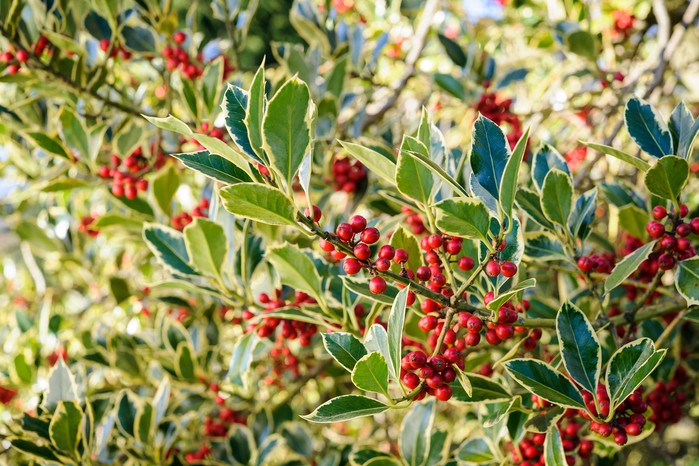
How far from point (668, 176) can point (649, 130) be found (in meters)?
0.11

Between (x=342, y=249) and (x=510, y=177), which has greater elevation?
(x=510, y=177)

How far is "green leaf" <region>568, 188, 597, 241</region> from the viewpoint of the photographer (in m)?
0.92

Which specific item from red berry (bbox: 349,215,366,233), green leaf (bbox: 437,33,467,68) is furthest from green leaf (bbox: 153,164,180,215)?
green leaf (bbox: 437,33,467,68)

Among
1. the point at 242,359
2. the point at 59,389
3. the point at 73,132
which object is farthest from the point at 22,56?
the point at 242,359

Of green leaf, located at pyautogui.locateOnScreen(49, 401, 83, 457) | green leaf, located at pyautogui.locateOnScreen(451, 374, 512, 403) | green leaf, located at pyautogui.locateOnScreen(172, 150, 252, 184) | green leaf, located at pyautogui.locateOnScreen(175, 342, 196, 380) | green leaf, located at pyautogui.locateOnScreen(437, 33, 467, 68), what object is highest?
green leaf, located at pyautogui.locateOnScreen(172, 150, 252, 184)

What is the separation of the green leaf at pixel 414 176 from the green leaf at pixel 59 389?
29.7 inches

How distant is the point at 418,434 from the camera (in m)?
1.00

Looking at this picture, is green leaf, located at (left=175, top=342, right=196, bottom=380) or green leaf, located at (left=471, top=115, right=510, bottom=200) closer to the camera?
green leaf, located at (left=471, top=115, right=510, bottom=200)

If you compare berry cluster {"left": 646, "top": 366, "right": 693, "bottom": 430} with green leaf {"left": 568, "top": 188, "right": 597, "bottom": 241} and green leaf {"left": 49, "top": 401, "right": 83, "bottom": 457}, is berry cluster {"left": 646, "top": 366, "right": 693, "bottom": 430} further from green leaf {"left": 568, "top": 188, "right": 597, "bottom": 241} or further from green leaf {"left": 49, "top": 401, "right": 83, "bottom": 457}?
green leaf {"left": 49, "top": 401, "right": 83, "bottom": 457}

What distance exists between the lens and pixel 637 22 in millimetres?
2102

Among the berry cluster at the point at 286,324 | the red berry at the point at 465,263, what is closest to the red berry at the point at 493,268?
the red berry at the point at 465,263

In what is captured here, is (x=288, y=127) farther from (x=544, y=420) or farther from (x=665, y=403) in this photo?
(x=665, y=403)

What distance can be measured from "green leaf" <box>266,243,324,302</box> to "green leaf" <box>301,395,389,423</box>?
24 centimetres

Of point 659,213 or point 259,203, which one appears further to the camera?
point 659,213
